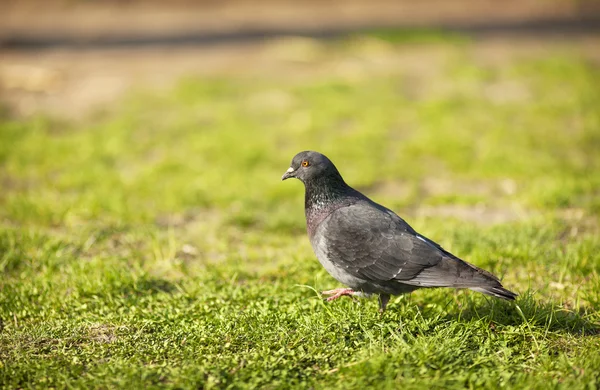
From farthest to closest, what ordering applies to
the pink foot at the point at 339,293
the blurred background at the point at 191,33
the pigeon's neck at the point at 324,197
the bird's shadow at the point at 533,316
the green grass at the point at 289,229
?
the blurred background at the point at 191,33 < the pigeon's neck at the point at 324,197 < the pink foot at the point at 339,293 < the bird's shadow at the point at 533,316 < the green grass at the point at 289,229

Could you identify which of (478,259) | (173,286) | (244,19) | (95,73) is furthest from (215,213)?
(244,19)

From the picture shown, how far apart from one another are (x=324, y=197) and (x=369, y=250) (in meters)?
0.59

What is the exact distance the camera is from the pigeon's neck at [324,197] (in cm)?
430

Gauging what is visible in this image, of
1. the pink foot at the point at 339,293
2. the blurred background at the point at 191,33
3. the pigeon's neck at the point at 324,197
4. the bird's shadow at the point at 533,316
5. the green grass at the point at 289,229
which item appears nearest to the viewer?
the green grass at the point at 289,229

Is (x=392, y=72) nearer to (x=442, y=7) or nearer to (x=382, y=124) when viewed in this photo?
(x=382, y=124)

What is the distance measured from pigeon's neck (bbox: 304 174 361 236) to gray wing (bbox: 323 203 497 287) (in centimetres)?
11

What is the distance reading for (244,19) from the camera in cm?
1451

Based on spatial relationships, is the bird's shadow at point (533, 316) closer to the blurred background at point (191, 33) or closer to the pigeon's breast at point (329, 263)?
the pigeon's breast at point (329, 263)

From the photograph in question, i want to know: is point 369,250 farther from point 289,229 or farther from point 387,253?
point 289,229

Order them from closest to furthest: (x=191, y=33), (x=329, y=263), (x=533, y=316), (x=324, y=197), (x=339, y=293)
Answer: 1. (x=533, y=316)
2. (x=329, y=263)
3. (x=339, y=293)
4. (x=324, y=197)
5. (x=191, y=33)

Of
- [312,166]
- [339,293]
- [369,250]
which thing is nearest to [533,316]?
[369,250]

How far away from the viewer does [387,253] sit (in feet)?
12.8

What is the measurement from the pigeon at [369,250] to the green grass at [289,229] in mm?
244

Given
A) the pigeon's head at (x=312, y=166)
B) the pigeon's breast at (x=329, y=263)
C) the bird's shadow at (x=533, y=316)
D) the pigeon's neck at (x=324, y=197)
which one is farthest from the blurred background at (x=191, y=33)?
the bird's shadow at (x=533, y=316)
